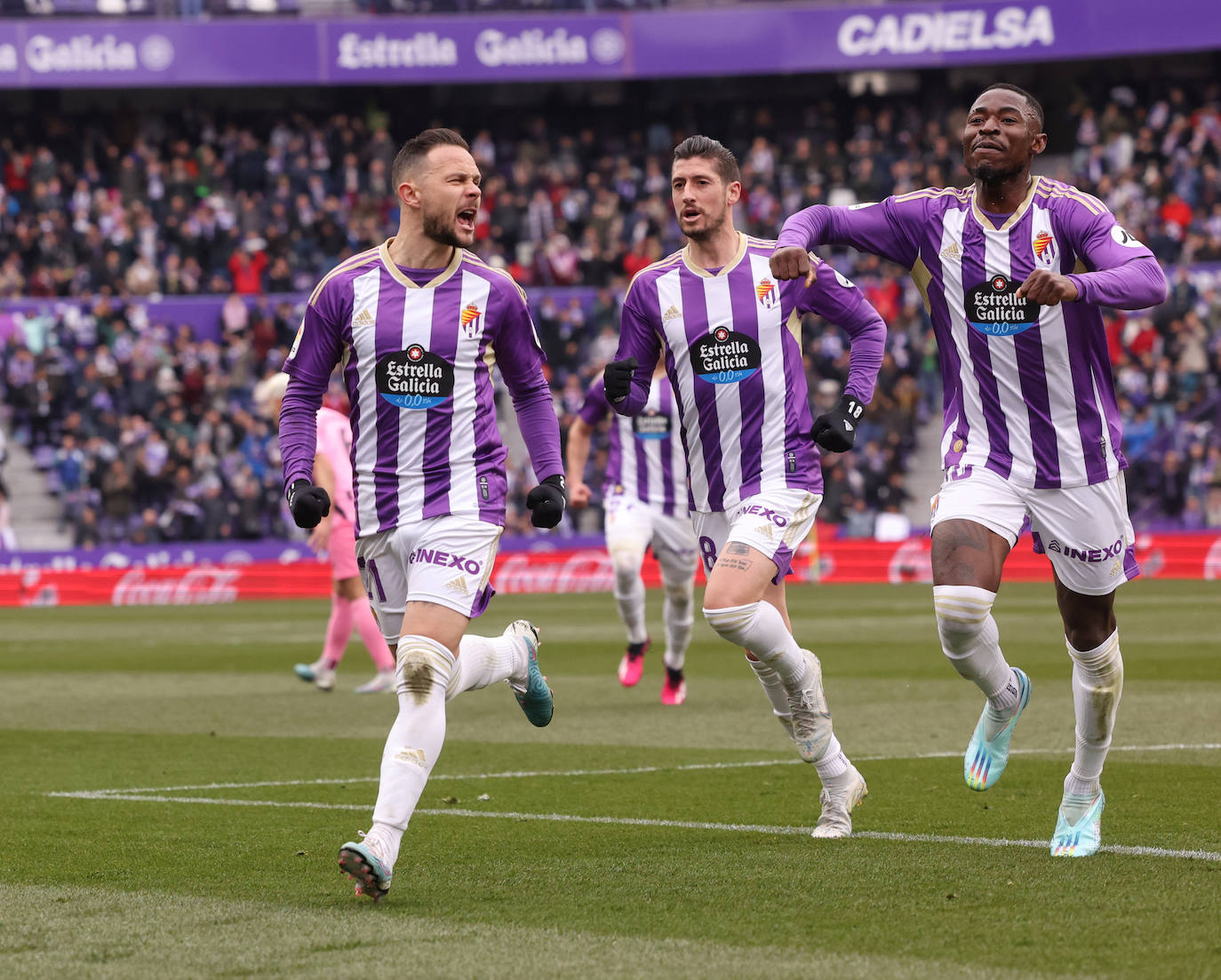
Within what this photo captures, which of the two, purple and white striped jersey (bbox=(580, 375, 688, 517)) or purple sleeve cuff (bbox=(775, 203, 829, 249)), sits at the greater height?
purple sleeve cuff (bbox=(775, 203, 829, 249))

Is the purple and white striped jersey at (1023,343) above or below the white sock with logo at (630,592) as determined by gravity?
above

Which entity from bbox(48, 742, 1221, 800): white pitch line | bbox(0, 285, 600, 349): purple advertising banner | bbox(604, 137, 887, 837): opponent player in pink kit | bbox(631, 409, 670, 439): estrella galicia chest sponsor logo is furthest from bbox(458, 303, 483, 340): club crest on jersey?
bbox(0, 285, 600, 349): purple advertising banner

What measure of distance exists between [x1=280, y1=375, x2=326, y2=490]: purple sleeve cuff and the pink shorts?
273 inches

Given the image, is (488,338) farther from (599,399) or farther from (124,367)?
(124,367)

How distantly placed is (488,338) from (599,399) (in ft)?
14.5

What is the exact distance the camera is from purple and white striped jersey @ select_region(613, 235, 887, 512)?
751cm

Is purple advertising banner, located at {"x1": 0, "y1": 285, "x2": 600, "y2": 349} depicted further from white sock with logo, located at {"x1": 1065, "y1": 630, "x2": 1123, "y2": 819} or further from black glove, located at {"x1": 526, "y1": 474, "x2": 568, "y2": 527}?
white sock with logo, located at {"x1": 1065, "y1": 630, "x2": 1123, "y2": 819}

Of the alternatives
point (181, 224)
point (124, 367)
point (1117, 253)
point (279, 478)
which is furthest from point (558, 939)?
point (181, 224)

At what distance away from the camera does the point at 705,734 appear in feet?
35.7

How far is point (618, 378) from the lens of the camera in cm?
719

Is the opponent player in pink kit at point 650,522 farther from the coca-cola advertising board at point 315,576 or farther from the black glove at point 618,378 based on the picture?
the coca-cola advertising board at point 315,576

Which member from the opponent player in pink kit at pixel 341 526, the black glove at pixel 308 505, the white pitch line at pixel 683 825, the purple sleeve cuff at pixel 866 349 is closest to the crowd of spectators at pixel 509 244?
the opponent player in pink kit at pixel 341 526

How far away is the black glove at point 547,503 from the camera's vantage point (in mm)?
6305

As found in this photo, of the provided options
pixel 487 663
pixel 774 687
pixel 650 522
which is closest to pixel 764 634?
pixel 774 687
